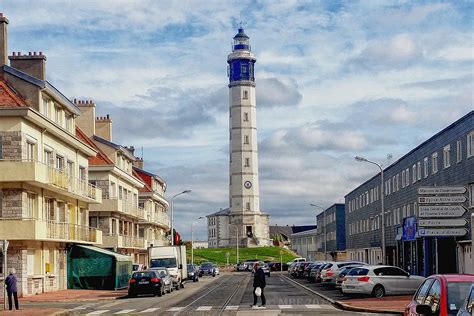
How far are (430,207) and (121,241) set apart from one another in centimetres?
5053

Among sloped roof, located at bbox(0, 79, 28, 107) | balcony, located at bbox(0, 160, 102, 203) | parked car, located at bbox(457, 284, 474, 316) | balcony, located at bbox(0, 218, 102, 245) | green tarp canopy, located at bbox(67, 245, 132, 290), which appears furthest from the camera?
green tarp canopy, located at bbox(67, 245, 132, 290)

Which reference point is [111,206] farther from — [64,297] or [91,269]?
[64,297]

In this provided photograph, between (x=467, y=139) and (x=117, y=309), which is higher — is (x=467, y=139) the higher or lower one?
the higher one

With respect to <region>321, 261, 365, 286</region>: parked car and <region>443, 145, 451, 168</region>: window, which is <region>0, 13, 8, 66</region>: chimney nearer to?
<region>321, 261, 365, 286</region>: parked car

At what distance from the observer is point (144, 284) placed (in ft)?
143

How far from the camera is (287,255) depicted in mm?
155875

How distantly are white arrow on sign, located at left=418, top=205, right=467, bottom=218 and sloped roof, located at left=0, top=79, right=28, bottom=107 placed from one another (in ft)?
86.2

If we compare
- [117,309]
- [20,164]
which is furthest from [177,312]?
[20,164]

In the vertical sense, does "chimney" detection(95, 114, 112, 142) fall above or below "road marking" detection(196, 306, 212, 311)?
above

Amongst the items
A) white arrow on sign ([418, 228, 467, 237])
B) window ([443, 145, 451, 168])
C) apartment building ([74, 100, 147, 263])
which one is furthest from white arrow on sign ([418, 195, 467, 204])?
apartment building ([74, 100, 147, 263])

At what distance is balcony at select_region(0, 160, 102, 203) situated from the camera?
→ 138ft

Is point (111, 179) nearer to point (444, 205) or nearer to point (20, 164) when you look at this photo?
point (20, 164)

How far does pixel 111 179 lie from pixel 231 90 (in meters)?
85.3

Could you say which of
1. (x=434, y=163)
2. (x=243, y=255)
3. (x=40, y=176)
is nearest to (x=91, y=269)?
(x=40, y=176)
